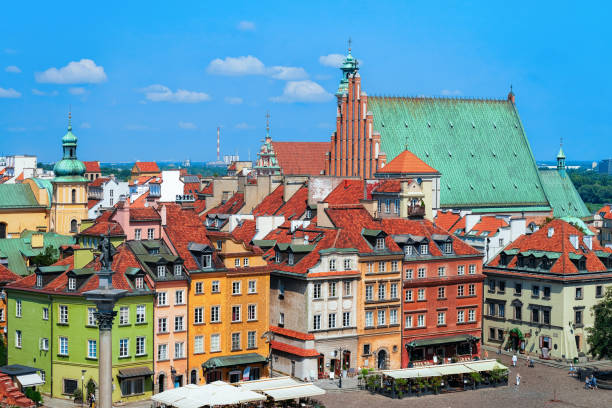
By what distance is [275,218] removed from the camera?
110875mm

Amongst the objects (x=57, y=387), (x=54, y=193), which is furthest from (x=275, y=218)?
(x=54, y=193)

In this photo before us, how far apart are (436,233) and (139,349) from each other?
34508mm

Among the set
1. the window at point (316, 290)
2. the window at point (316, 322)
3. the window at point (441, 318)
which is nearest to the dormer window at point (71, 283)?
the window at point (316, 290)

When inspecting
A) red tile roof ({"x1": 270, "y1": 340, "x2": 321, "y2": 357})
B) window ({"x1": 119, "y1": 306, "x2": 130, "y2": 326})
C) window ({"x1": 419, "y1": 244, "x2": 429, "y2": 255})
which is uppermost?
window ({"x1": 419, "y1": 244, "x2": 429, "y2": 255})

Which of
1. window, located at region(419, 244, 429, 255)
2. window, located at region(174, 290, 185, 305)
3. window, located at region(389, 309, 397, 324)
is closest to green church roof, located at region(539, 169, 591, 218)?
window, located at region(419, 244, 429, 255)

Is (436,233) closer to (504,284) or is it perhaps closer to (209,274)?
(504,284)

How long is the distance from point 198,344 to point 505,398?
2579 centimetres

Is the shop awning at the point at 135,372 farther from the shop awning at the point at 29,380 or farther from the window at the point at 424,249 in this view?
the window at the point at 424,249

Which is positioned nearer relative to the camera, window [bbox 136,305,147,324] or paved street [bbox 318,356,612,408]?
paved street [bbox 318,356,612,408]

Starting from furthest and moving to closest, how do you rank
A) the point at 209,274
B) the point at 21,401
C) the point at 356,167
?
the point at 356,167 < the point at 209,274 < the point at 21,401

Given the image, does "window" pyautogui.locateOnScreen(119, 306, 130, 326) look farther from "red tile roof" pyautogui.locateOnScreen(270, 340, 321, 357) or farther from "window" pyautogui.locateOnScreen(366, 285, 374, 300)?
"window" pyautogui.locateOnScreen(366, 285, 374, 300)

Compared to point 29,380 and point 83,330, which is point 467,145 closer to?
point 83,330

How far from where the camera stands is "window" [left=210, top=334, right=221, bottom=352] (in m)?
92.2

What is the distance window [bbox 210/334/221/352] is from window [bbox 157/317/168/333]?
4.66 m
